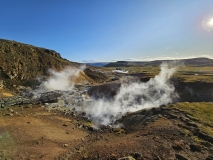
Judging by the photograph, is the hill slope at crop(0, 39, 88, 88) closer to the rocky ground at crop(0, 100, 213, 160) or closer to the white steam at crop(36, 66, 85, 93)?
the white steam at crop(36, 66, 85, 93)

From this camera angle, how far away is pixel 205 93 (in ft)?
144

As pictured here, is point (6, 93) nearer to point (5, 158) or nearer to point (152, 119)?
point (5, 158)

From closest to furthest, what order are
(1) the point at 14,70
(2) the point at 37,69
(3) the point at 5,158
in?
(3) the point at 5,158, (1) the point at 14,70, (2) the point at 37,69

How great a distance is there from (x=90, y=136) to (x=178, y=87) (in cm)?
3402

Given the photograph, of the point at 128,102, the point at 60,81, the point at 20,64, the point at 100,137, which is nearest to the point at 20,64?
the point at 20,64

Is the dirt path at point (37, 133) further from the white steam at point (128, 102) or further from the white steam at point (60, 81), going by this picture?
the white steam at point (60, 81)

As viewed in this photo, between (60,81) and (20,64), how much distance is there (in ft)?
40.3

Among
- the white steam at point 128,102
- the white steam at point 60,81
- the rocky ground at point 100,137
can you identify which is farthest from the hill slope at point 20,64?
the white steam at point 128,102

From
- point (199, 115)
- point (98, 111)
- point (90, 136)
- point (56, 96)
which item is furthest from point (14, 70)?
point (199, 115)

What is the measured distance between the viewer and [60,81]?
5372 centimetres

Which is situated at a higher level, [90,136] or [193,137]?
[193,137]

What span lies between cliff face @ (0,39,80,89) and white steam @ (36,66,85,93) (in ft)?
9.43

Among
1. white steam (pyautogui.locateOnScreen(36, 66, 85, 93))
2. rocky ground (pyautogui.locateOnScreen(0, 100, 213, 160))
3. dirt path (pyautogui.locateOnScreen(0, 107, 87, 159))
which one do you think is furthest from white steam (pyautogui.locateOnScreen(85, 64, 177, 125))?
white steam (pyautogui.locateOnScreen(36, 66, 85, 93))

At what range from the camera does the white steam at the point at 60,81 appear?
150ft
